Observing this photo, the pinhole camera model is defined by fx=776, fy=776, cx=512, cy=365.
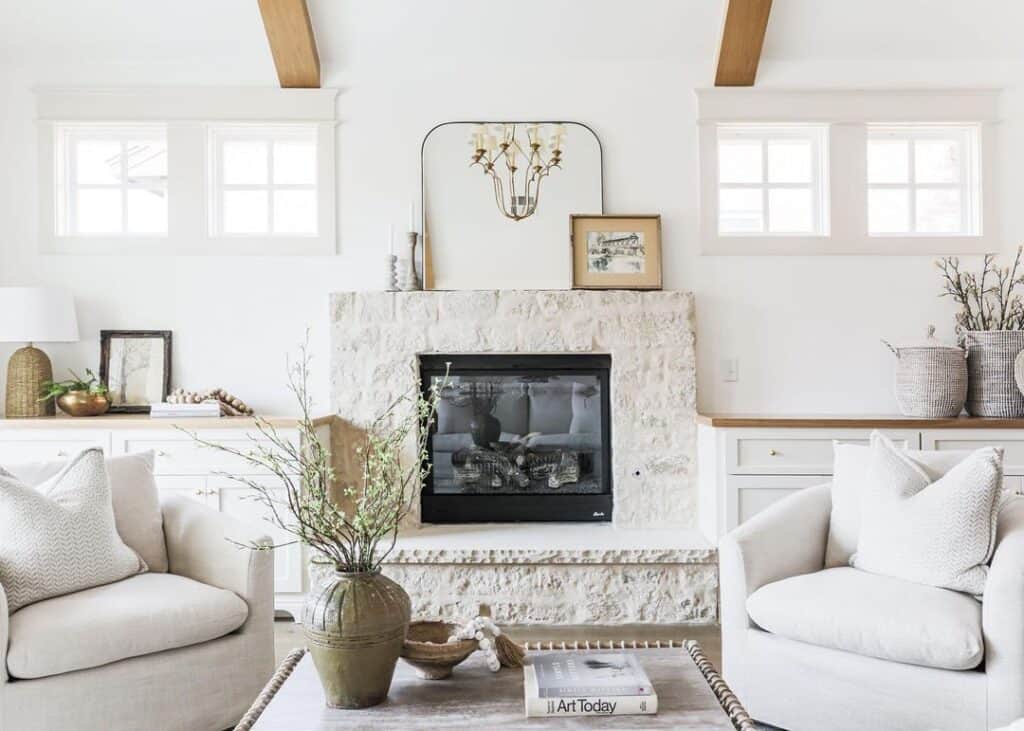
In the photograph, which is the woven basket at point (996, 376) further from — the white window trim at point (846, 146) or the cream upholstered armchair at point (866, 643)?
the cream upholstered armchair at point (866, 643)

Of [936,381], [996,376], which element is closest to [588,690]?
[936,381]

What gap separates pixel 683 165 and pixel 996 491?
2.21 m

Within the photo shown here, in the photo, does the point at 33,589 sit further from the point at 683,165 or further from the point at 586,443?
the point at 683,165

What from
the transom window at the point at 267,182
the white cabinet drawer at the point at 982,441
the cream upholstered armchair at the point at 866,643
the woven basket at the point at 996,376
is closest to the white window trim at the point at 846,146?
the woven basket at the point at 996,376

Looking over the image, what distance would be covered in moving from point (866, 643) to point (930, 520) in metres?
0.42

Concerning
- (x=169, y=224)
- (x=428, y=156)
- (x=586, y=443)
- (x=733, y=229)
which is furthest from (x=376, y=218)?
(x=733, y=229)

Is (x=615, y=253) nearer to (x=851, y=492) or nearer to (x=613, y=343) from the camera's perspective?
(x=613, y=343)

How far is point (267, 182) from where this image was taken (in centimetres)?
396

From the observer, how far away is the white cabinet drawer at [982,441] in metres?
3.30

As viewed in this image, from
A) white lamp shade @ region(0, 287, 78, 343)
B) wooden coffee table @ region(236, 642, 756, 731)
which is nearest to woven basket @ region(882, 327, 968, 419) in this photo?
wooden coffee table @ region(236, 642, 756, 731)

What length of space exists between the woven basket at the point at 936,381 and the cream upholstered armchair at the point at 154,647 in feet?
9.33

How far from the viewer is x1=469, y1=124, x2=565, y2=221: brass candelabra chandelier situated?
379 centimetres

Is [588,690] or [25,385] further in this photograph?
[25,385]

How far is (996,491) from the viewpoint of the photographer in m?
2.14
